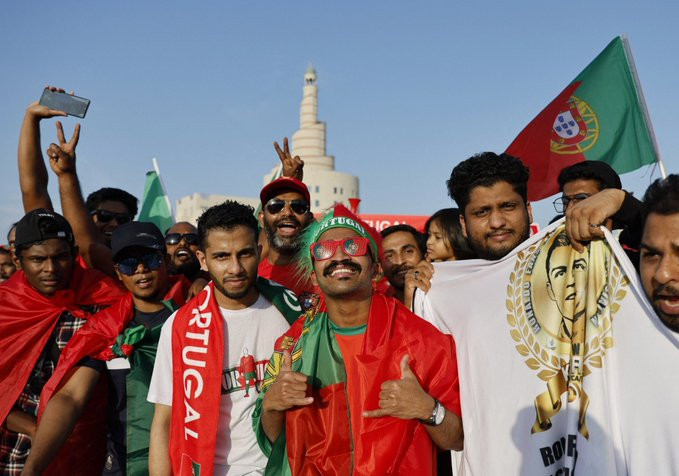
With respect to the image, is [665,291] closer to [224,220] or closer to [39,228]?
[224,220]

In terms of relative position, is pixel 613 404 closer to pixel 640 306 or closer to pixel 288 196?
pixel 640 306

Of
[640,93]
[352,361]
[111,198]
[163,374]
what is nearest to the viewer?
[352,361]

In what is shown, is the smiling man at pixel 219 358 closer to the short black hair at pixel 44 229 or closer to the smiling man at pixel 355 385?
the smiling man at pixel 355 385

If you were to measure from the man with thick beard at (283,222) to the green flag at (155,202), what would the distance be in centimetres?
820

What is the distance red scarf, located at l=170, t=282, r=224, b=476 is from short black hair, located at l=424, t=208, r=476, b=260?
2047mm

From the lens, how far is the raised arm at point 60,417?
11.4 ft

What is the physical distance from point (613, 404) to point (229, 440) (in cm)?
194

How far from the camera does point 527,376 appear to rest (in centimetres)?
269

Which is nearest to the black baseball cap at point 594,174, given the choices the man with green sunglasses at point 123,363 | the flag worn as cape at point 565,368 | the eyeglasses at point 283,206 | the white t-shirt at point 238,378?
the flag worn as cape at point 565,368

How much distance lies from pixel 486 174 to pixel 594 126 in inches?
192

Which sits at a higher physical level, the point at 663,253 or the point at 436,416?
the point at 663,253

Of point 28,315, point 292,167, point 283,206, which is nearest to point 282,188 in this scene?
point 283,206

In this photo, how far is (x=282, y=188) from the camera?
15.7 feet

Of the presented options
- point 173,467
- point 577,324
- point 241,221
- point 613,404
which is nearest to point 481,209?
point 577,324
